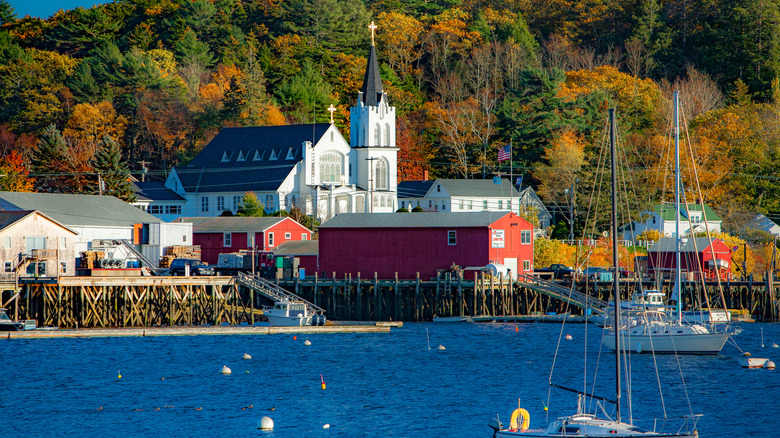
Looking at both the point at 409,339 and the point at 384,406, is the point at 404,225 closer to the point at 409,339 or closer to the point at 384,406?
the point at 409,339

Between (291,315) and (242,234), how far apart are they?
2146cm

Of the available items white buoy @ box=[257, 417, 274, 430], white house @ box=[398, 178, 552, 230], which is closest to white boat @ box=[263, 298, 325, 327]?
white buoy @ box=[257, 417, 274, 430]

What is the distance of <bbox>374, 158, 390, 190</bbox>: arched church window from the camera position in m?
110

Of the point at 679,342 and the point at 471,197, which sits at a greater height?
the point at 471,197

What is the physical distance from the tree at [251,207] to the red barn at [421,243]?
23.7m

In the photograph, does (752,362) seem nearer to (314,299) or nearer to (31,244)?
(314,299)

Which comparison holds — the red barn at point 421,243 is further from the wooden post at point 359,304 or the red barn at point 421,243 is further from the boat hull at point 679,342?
the boat hull at point 679,342

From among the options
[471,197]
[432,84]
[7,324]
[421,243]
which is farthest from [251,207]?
[432,84]

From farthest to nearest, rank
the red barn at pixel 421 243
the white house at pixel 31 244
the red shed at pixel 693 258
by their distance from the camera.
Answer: the red shed at pixel 693 258
the red barn at pixel 421 243
the white house at pixel 31 244

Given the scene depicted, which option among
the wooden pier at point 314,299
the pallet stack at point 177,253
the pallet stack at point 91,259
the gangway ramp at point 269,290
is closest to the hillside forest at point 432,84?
the pallet stack at point 177,253

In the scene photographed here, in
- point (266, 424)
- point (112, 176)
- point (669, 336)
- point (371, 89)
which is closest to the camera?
point (266, 424)

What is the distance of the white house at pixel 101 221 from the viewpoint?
7444cm

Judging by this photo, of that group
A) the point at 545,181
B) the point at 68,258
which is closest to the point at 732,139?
the point at 545,181

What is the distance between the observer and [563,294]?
2704 inches
